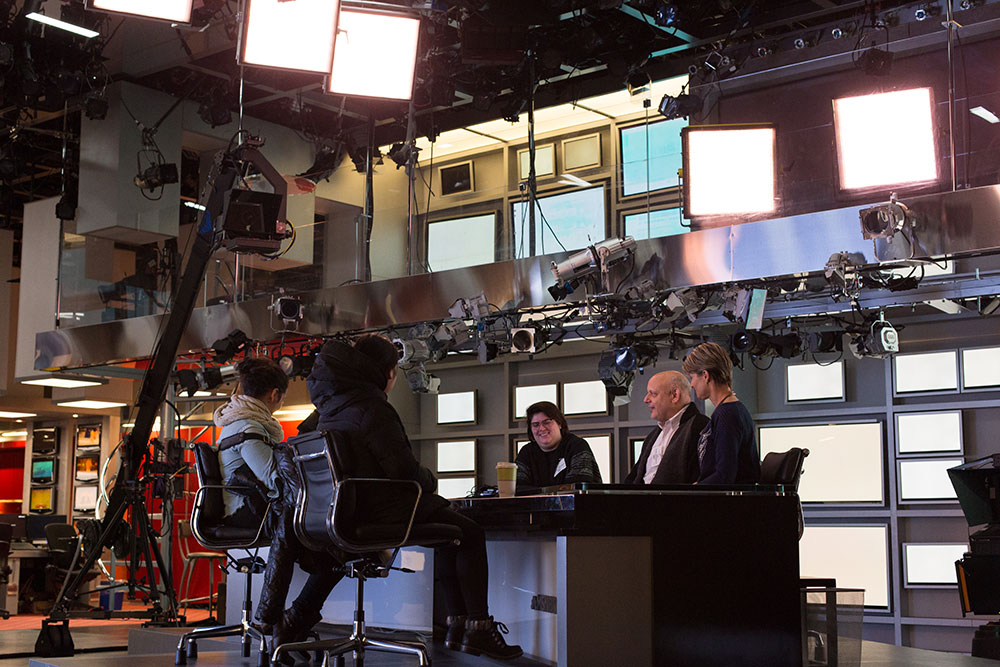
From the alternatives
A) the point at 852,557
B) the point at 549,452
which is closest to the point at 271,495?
the point at 549,452

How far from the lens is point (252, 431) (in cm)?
482

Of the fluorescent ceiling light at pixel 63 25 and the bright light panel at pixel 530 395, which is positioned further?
the bright light panel at pixel 530 395

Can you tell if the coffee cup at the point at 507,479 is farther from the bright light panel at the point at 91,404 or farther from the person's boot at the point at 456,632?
the bright light panel at the point at 91,404

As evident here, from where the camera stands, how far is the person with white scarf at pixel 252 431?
4789mm

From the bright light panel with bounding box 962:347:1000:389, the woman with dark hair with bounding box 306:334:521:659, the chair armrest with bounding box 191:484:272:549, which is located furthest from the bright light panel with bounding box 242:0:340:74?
the bright light panel with bounding box 962:347:1000:389

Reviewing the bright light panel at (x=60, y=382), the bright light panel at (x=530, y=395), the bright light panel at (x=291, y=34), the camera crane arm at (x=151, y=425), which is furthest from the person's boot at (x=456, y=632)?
the bright light panel at (x=60, y=382)

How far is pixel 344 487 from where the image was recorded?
3809 mm

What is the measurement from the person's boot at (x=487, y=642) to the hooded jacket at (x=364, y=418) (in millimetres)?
505

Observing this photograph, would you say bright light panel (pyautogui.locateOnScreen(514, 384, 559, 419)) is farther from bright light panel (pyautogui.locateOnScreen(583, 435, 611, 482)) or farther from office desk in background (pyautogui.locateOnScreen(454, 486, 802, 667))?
office desk in background (pyautogui.locateOnScreen(454, 486, 802, 667))

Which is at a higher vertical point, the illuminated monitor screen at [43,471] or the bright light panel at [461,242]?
the bright light panel at [461,242]

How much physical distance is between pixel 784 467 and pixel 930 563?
17.8 ft

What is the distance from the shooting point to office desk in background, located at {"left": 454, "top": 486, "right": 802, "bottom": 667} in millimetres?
3807

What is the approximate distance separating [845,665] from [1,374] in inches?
471

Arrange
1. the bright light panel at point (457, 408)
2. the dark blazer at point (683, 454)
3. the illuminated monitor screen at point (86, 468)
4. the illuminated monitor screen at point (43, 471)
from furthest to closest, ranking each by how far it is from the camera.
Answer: the illuminated monitor screen at point (43, 471), the illuminated monitor screen at point (86, 468), the bright light panel at point (457, 408), the dark blazer at point (683, 454)
